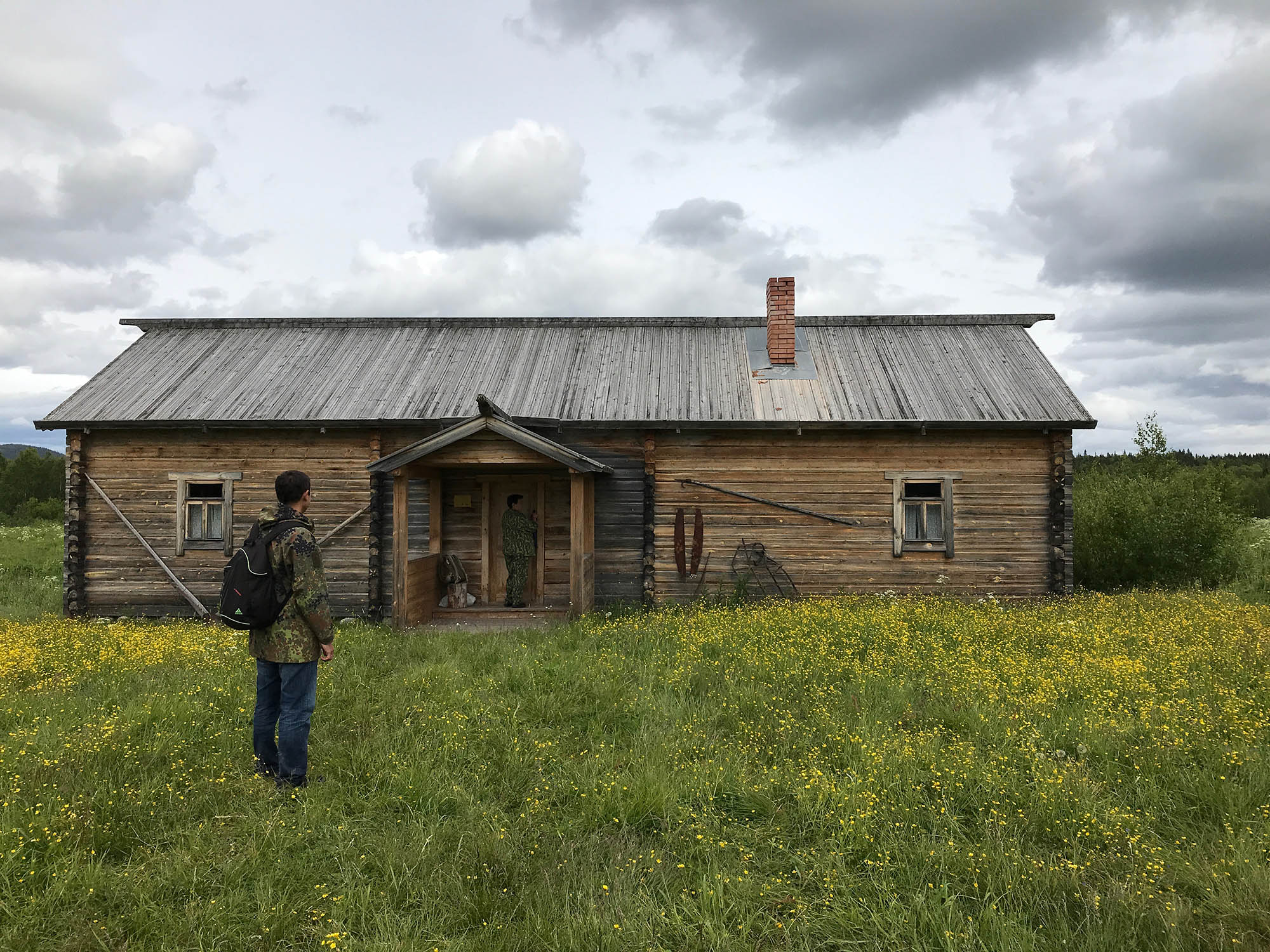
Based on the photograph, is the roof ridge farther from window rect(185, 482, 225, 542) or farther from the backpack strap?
the backpack strap

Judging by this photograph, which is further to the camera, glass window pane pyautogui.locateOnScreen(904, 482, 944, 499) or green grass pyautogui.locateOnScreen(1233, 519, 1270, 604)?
glass window pane pyautogui.locateOnScreen(904, 482, 944, 499)

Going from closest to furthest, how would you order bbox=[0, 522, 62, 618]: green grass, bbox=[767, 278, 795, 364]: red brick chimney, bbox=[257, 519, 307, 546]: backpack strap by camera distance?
bbox=[257, 519, 307, 546]: backpack strap, bbox=[0, 522, 62, 618]: green grass, bbox=[767, 278, 795, 364]: red brick chimney

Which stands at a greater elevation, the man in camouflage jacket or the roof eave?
the roof eave

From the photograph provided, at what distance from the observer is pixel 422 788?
4.45 meters

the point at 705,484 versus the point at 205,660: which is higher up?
the point at 705,484

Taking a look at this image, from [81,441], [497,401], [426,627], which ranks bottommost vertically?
[426,627]

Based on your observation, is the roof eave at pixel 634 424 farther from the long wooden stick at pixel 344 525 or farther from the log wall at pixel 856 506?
the long wooden stick at pixel 344 525

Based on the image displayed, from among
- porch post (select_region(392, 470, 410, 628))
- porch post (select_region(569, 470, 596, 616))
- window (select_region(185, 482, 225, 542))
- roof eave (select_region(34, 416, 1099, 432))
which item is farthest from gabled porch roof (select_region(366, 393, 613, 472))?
window (select_region(185, 482, 225, 542))

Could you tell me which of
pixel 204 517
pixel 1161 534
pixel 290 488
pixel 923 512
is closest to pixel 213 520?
pixel 204 517

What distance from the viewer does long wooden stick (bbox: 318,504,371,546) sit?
12.5 m

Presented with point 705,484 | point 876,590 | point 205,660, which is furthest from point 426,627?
point 876,590

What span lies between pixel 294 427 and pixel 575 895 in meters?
11.6

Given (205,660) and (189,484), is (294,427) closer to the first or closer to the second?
(189,484)

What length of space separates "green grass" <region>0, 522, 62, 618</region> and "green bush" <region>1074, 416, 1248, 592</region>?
21.9 m
